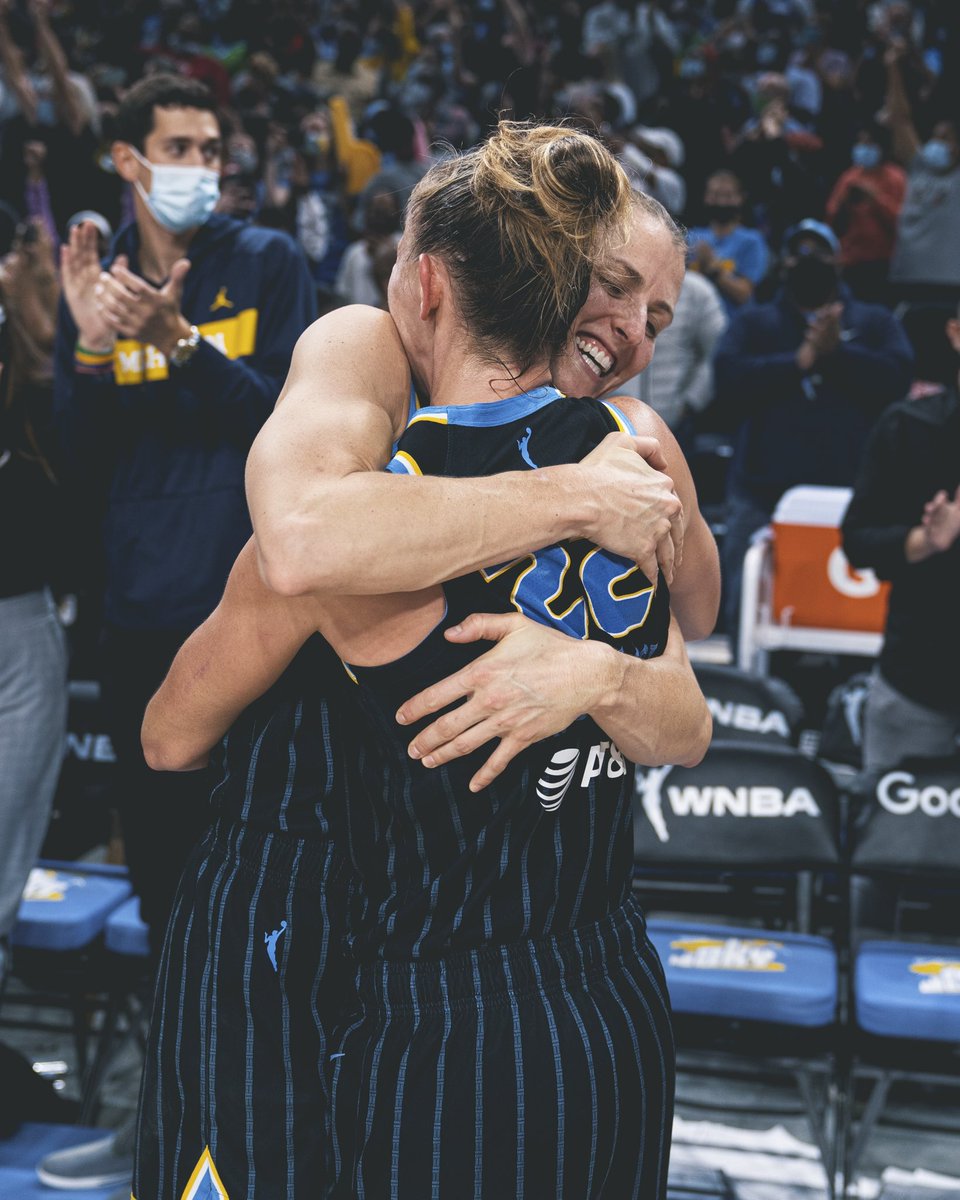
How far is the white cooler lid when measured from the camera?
4.59m

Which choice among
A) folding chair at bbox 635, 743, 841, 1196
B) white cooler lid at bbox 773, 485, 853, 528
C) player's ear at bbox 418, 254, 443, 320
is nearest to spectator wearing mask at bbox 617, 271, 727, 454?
white cooler lid at bbox 773, 485, 853, 528

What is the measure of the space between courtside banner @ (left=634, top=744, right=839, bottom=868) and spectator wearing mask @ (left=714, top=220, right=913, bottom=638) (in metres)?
1.80

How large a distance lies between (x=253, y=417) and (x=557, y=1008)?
5.32ft

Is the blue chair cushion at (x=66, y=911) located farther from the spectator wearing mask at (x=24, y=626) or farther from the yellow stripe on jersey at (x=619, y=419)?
the yellow stripe on jersey at (x=619, y=419)

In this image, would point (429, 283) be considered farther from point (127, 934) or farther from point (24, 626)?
point (127, 934)

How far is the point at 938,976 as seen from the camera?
2.96 m

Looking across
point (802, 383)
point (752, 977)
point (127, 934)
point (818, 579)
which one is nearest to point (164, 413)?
point (127, 934)

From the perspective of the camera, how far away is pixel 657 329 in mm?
1912

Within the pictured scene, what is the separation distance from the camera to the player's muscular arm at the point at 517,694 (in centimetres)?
136

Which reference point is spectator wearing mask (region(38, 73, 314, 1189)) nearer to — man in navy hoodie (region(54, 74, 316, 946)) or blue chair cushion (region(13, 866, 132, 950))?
man in navy hoodie (region(54, 74, 316, 946))

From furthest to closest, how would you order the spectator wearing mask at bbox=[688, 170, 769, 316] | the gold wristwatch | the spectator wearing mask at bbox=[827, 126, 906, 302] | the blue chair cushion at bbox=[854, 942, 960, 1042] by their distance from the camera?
the spectator wearing mask at bbox=[827, 126, 906, 302]
the spectator wearing mask at bbox=[688, 170, 769, 316]
the blue chair cushion at bbox=[854, 942, 960, 1042]
the gold wristwatch

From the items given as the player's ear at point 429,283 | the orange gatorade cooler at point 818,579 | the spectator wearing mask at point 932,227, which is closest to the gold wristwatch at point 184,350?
the player's ear at point 429,283

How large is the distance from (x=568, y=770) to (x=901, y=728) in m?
2.46

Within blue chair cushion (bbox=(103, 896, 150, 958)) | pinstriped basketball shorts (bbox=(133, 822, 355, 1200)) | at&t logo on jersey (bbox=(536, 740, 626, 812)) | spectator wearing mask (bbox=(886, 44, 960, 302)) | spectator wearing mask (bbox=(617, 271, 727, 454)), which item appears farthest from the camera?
spectator wearing mask (bbox=(886, 44, 960, 302))
